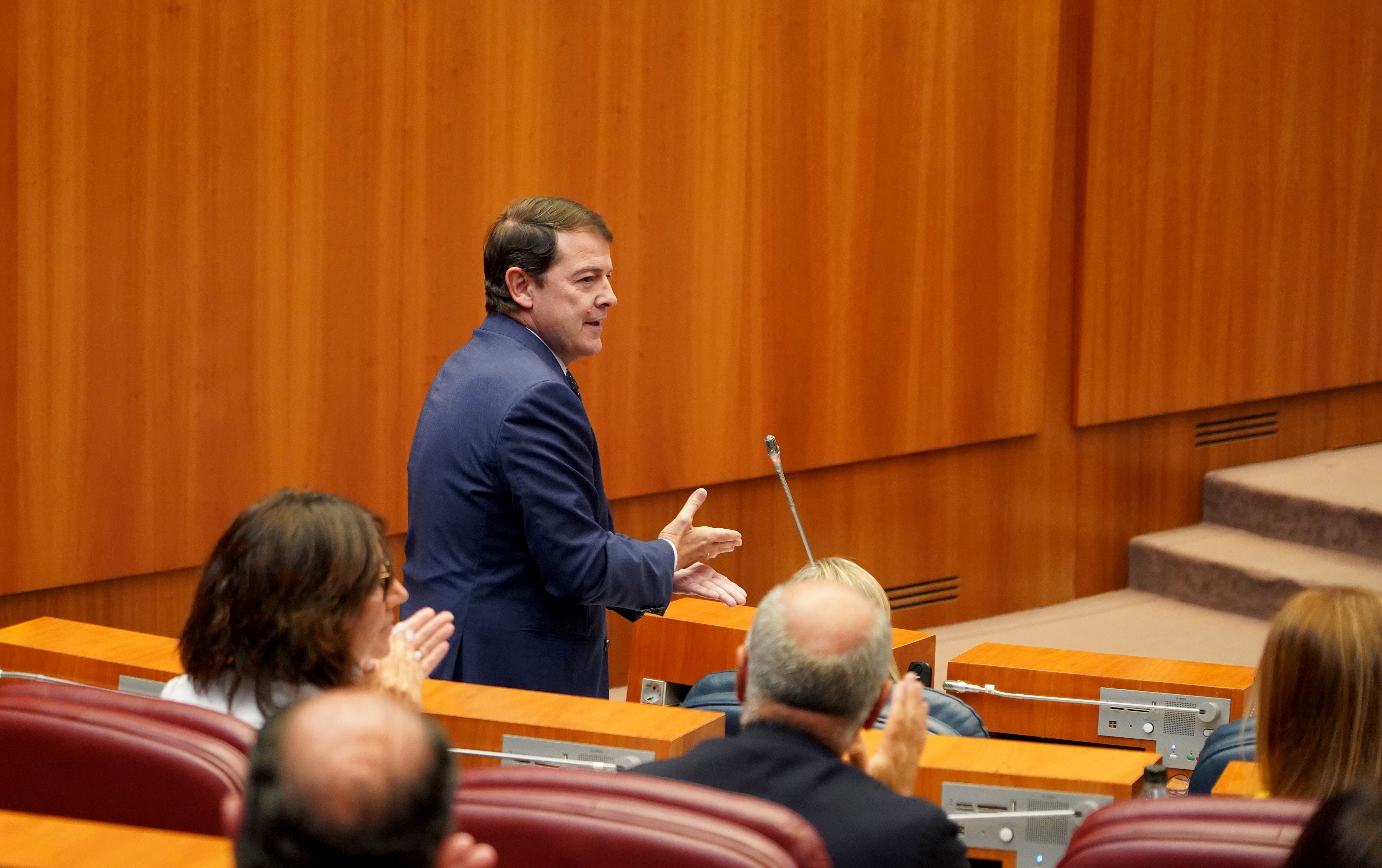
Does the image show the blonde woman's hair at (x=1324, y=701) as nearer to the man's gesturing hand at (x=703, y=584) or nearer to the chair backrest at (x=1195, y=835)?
the chair backrest at (x=1195, y=835)

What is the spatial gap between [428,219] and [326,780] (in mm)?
2895

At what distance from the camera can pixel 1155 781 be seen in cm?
174

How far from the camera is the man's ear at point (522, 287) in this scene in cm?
248

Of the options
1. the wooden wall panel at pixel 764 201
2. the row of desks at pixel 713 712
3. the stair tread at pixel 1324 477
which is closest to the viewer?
the row of desks at pixel 713 712

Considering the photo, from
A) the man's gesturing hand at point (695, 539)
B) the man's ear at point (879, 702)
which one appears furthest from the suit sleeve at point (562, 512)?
the man's ear at point (879, 702)

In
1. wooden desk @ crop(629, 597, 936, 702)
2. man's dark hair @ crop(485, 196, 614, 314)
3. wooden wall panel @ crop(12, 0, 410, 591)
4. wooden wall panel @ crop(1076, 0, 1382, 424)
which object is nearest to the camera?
man's dark hair @ crop(485, 196, 614, 314)

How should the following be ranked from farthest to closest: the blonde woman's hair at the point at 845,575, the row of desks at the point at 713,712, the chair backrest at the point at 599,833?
1. the blonde woman's hair at the point at 845,575
2. the row of desks at the point at 713,712
3. the chair backrest at the point at 599,833

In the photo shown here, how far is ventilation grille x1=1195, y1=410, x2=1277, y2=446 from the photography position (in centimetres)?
549

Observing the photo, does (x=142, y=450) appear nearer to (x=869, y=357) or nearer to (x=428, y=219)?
(x=428, y=219)

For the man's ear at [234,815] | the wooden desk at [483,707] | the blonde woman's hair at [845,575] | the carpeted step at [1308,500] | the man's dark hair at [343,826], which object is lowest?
the carpeted step at [1308,500]

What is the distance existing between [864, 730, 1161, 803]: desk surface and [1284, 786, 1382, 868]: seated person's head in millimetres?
716

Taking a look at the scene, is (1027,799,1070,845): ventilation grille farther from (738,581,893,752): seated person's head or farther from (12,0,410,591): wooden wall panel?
(12,0,410,591): wooden wall panel

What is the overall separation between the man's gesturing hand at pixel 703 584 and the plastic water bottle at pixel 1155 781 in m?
0.87

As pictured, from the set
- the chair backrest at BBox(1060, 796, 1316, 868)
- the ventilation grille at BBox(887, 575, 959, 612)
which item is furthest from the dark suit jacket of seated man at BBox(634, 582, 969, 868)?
the ventilation grille at BBox(887, 575, 959, 612)
